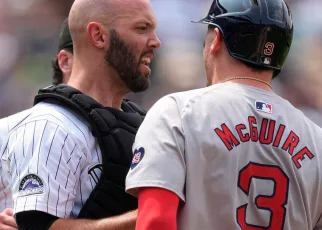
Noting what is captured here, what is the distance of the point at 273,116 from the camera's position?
2.24m

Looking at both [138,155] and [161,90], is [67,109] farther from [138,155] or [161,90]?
[161,90]

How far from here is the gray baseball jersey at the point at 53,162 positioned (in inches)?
96.5

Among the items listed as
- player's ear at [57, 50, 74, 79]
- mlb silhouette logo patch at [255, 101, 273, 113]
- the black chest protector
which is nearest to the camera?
mlb silhouette logo patch at [255, 101, 273, 113]

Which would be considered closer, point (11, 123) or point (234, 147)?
point (234, 147)

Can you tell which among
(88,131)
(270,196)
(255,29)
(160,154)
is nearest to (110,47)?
(88,131)

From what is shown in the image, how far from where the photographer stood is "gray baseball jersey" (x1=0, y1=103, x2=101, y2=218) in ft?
8.04

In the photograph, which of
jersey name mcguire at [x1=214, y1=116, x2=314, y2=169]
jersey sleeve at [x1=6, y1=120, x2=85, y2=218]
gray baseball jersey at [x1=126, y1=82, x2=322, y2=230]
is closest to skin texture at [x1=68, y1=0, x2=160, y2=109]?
jersey sleeve at [x1=6, y1=120, x2=85, y2=218]

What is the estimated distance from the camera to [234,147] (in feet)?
6.95

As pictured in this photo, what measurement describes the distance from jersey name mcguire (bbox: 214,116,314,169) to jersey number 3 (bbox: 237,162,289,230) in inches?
3.0

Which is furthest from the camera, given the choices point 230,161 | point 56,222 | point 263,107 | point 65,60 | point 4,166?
point 65,60

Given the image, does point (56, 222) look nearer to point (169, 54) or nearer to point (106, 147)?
point (106, 147)

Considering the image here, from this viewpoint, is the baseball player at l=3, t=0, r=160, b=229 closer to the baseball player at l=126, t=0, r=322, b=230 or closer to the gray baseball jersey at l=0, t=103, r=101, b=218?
the gray baseball jersey at l=0, t=103, r=101, b=218

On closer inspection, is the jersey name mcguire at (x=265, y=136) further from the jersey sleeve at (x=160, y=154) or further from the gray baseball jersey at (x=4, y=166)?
the gray baseball jersey at (x=4, y=166)

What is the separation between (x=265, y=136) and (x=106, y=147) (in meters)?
0.69
